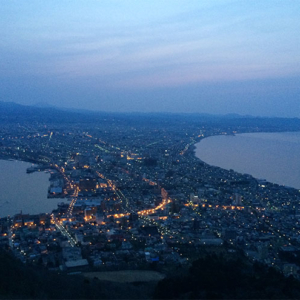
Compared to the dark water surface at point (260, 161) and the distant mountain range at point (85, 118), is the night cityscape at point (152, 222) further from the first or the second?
the distant mountain range at point (85, 118)

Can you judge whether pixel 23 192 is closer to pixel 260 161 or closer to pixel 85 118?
pixel 260 161

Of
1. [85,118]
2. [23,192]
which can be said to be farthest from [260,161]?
[85,118]

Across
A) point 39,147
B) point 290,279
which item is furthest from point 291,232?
point 39,147

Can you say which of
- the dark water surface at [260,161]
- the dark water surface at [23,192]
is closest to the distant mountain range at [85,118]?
the dark water surface at [260,161]

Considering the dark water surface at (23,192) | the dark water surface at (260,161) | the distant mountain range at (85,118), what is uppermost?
the distant mountain range at (85,118)

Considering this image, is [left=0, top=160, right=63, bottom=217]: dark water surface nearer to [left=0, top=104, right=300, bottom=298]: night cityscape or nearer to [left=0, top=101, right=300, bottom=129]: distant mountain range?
[left=0, top=104, right=300, bottom=298]: night cityscape

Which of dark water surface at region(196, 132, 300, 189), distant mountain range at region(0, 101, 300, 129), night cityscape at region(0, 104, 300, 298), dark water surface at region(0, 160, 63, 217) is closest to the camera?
night cityscape at region(0, 104, 300, 298)

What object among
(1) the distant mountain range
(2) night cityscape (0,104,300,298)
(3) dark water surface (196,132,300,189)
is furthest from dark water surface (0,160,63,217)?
(1) the distant mountain range

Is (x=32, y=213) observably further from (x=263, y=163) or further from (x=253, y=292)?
(x=263, y=163)
